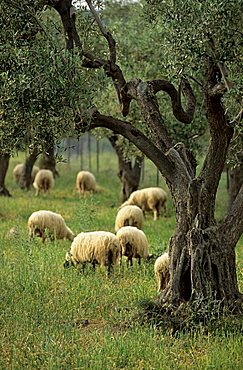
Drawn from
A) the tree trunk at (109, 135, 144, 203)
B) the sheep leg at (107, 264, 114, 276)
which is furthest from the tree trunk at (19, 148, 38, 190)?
the sheep leg at (107, 264, 114, 276)

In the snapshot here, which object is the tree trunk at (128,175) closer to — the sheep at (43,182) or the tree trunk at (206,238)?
the sheep at (43,182)

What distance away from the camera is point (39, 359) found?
8.51 metres

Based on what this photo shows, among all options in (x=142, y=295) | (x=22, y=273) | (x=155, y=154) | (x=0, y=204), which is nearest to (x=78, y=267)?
(x=22, y=273)

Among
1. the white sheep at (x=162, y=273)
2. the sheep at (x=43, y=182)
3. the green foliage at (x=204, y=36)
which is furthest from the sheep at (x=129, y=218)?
the sheep at (x=43, y=182)

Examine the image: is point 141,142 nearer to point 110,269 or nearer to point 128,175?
point 110,269

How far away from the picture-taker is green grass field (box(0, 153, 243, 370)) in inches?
336

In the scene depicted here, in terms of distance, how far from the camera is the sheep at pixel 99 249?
1310 cm

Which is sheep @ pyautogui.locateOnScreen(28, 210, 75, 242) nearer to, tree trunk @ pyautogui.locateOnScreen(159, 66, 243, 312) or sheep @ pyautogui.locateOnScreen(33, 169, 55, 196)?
tree trunk @ pyautogui.locateOnScreen(159, 66, 243, 312)

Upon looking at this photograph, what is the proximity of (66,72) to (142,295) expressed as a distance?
4086mm

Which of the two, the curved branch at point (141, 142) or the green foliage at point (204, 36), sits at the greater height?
the green foliage at point (204, 36)

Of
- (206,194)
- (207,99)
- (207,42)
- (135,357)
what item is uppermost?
(207,42)

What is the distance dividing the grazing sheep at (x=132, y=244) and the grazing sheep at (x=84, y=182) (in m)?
15.3

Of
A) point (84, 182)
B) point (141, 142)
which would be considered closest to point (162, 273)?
point (141, 142)

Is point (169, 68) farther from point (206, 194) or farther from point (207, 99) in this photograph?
point (206, 194)
